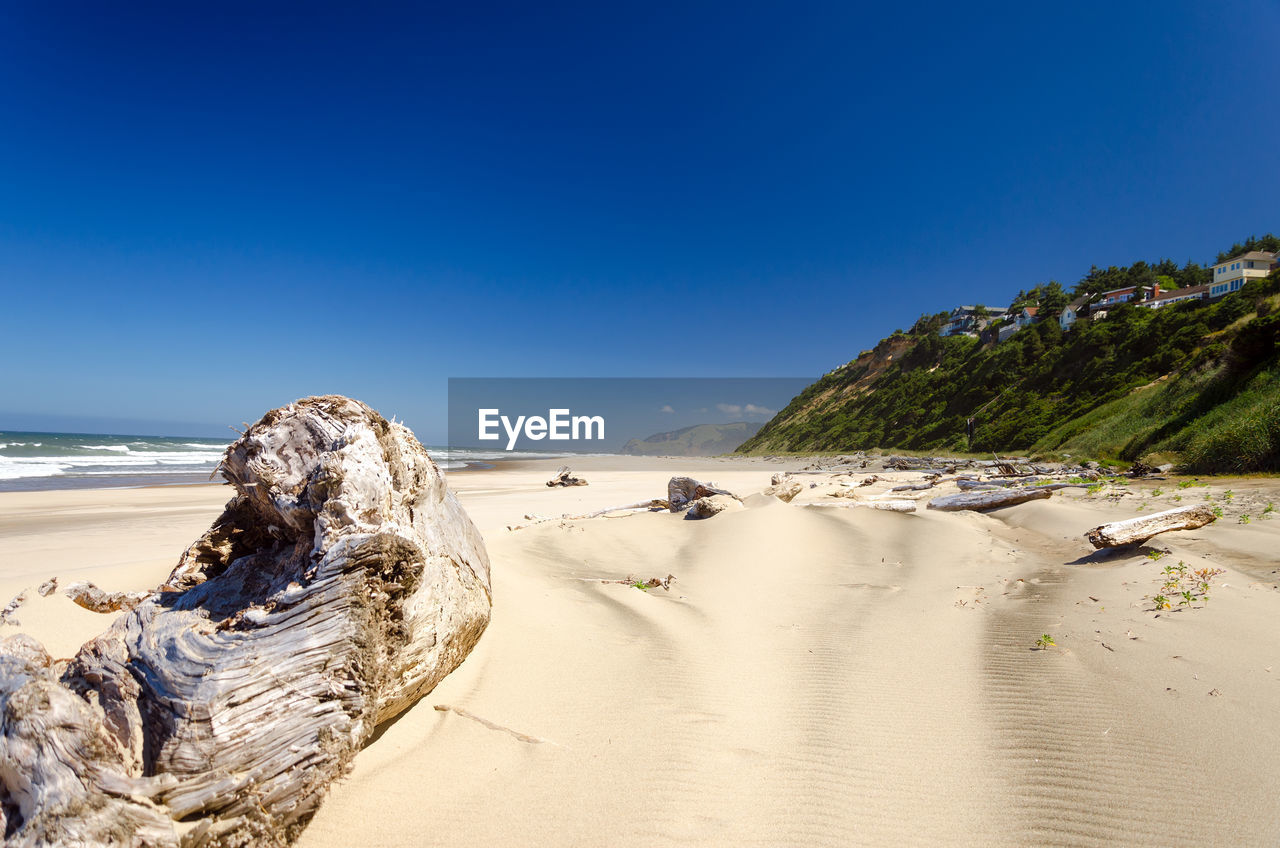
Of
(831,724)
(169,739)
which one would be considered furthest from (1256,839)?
(169,739)

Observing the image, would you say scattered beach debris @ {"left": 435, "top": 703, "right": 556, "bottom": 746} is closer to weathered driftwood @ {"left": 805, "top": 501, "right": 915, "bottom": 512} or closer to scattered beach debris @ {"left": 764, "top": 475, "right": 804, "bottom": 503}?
weathered driftwood @ {"left": 805, "top": 501, "right": 915, "bottom": 512}

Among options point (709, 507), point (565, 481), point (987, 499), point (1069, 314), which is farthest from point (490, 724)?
point (1069, 314)

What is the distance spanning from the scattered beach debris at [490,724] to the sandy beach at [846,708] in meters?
0.01

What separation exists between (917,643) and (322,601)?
14.0 ft

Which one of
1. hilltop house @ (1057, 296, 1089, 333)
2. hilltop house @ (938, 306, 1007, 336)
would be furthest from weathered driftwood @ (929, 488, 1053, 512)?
hilltop house @ (938, 306, 1007, 336)

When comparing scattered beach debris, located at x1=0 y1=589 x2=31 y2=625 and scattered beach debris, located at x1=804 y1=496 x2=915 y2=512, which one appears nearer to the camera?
scattered beach debris, located at x1=0 y1=589 x2=31 y2=625

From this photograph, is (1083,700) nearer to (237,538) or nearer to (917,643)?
(917,643)

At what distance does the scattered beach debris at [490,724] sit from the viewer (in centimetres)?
313

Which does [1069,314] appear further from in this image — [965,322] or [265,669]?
[265,669]

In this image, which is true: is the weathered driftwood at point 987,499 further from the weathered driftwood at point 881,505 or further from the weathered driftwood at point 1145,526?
the weathered driftwood at point 1145,526

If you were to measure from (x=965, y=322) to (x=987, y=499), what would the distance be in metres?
80.5

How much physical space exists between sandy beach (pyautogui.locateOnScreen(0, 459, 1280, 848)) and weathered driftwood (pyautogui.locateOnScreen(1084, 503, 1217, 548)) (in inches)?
7.2

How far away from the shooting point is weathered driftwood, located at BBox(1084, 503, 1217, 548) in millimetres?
5734

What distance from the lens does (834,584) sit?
6.31 metres
